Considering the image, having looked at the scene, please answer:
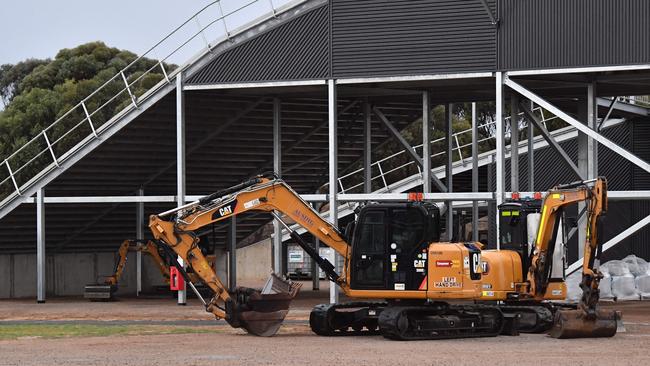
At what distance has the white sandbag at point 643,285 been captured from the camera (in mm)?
46906

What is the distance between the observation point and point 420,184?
55.7 m

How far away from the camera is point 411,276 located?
29703mm

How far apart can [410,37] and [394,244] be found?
41.5 feet

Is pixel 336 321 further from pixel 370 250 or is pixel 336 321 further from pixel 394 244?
pixel 394 244

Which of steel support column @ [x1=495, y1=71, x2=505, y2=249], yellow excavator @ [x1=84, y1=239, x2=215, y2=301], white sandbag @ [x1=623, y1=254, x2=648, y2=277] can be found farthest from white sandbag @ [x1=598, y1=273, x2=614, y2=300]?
yellow excavator @ [x1=84, y1=239, x2=215, y2=301]

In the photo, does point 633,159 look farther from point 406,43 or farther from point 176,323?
point 176,323

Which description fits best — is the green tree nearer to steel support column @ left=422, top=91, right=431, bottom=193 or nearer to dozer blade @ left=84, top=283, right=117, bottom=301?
dozer blade @ left=84, top=283, right=117, bottom=301

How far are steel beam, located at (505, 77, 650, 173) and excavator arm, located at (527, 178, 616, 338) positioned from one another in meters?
7.88

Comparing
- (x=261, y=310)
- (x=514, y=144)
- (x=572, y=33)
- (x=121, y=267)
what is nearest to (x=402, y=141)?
(x=514, y=144)

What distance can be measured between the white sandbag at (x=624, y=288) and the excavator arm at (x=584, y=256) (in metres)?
15.4

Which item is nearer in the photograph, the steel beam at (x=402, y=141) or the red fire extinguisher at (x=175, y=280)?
the red fire extinguisher at (x=175, y=280)

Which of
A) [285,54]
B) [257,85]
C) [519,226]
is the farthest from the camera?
[257,85]

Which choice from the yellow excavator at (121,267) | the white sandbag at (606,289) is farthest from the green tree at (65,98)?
the white sandbag at (606,289)

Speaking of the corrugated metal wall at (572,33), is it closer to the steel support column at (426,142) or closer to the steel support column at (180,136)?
the steel support column at (426,142)
